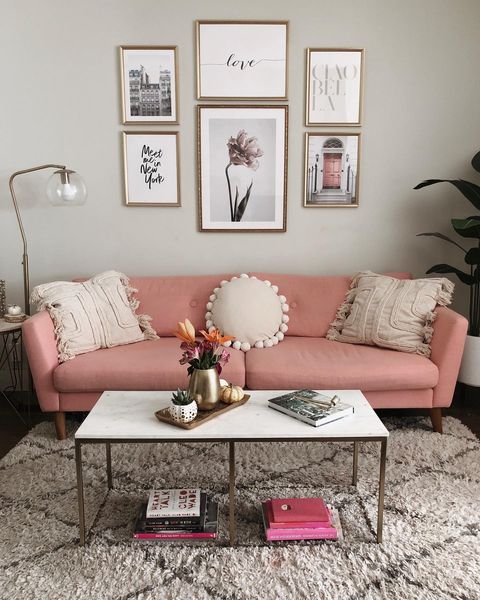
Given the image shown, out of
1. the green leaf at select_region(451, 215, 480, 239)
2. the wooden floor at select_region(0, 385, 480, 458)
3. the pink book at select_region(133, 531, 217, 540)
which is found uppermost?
the green leaf at select_region(451, 215, 480, 239)

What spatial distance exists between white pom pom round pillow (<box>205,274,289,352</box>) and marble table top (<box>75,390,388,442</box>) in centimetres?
92

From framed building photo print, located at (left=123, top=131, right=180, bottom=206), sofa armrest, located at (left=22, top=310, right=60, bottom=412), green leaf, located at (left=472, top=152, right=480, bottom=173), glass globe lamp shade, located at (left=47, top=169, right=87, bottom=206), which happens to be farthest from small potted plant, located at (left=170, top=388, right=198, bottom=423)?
green leaf, located at (left=472, top=152, right=480, bottom=173)

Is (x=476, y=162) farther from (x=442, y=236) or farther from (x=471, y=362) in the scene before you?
(x=471, y=362)

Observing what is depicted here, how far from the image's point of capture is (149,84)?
3320 millimetres

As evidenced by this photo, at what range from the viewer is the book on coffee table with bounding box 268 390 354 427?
1.91m

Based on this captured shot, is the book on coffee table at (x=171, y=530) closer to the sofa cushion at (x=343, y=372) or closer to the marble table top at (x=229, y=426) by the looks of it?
the marble table top at (x=229, y=426)

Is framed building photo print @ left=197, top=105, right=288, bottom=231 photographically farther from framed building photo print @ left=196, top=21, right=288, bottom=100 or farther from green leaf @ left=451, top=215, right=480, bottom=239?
green leaf @ left=451, top=215, right=480, bottom=239

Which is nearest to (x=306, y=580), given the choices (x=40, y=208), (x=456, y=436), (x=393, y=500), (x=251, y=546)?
(x=251, y=546)

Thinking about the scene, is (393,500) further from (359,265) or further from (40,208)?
(40,208)

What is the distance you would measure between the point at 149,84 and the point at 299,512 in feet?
8.48

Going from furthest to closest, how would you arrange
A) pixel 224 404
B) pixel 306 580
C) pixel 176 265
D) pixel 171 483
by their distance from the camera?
pixel 176 265
pixel 171 483
pixel 224 404
pixel 306 580

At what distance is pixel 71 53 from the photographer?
10.8ft

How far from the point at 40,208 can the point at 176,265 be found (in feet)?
2.99

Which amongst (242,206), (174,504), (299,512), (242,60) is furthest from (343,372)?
(242,60)
